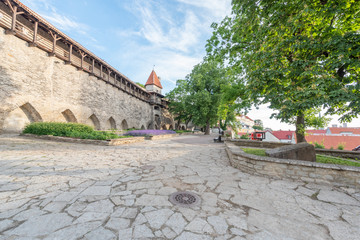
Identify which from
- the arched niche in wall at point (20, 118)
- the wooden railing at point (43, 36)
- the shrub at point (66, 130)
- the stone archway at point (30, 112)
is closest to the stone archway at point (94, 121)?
the wooden railing at point (43, 36)

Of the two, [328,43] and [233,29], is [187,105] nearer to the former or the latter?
[233,29]

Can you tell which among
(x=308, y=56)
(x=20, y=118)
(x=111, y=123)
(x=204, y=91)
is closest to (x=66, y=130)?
(x=20, y=118)

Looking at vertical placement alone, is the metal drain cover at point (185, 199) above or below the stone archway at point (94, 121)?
below

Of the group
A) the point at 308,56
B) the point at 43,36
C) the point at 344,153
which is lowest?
the point at 344,153

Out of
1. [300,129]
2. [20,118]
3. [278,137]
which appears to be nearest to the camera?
[300,129]

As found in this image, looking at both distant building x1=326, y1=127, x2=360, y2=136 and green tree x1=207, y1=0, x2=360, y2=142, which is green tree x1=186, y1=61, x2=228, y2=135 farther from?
distant building x1=326, y1=127, x2=360, y2=136

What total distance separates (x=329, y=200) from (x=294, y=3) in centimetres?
579

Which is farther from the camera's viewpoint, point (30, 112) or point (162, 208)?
point (30, 112)

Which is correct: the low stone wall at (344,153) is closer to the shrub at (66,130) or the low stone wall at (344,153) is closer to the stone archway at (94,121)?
the shrub at (66,130)

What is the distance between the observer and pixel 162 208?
2160 mm

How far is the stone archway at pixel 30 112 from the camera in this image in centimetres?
1173

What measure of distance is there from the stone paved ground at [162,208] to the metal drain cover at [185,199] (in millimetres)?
112

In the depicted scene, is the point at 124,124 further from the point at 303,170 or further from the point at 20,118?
the point at 303,170

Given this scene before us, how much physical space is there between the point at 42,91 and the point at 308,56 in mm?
18095
